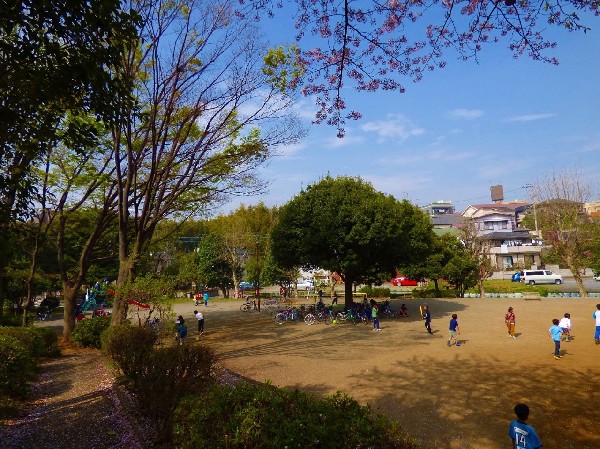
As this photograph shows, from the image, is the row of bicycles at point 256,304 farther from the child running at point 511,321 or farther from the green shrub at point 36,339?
the green shrub at point 36,339

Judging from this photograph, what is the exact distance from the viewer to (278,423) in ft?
11.5

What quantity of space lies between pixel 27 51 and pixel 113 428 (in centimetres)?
615

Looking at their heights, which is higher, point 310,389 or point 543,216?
point 543,216

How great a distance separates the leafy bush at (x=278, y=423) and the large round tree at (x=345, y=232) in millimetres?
18347

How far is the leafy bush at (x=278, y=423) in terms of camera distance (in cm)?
325

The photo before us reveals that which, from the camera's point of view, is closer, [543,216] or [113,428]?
[113,428]

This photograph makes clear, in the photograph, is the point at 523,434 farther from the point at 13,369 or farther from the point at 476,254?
the point at 476,254

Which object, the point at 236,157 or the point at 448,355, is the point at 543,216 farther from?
the point at 236,157

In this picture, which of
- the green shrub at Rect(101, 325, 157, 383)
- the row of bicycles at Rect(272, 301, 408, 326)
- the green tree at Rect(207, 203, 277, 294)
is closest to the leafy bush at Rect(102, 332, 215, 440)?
the green shrub at Rect(101, 325, 157, 383)

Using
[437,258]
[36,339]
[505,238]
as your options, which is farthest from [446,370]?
[505,238]

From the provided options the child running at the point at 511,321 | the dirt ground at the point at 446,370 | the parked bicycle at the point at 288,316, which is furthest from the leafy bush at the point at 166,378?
the parked bicycle at the point at 288,316

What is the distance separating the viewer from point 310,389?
10.2m

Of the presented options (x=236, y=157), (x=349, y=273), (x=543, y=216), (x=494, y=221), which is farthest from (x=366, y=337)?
(x=494, y=221)

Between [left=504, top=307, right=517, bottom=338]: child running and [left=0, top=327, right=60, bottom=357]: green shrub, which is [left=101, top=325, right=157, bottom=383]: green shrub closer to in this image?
[left=0, top=327, right=60, bottom=357]: green shrub
